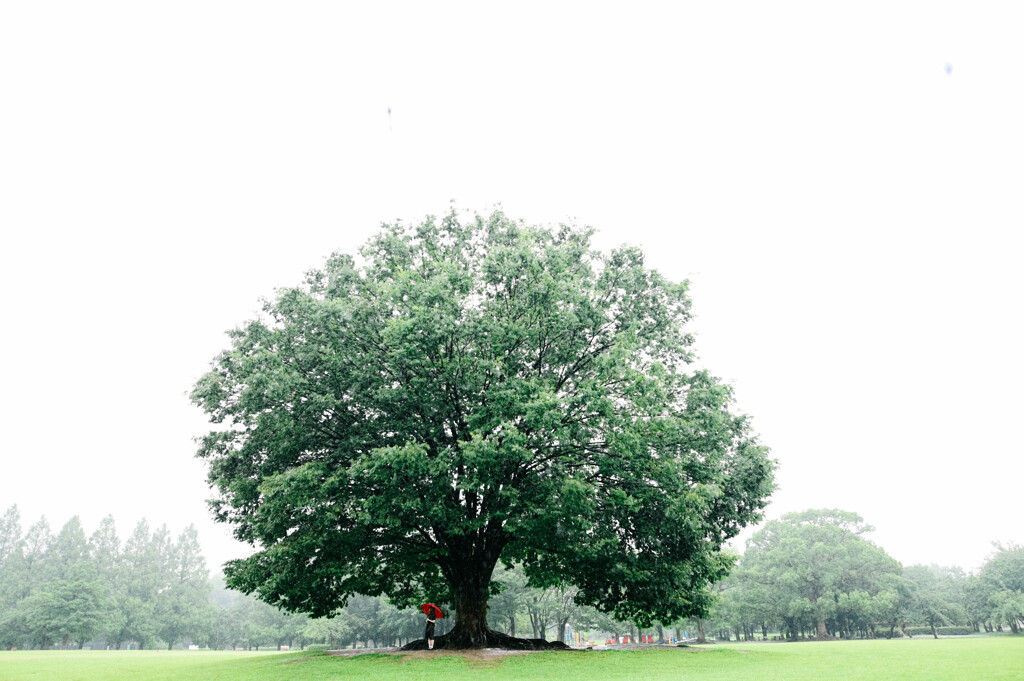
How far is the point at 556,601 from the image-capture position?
55.8 metres

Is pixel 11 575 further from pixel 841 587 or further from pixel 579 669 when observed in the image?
pixel 841 587

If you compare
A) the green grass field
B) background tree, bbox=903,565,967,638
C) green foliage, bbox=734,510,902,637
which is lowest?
background tree, bbox=903,565,967,638

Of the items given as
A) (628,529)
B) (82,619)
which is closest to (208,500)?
(628,529)

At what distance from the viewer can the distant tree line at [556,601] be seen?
59.4 metres

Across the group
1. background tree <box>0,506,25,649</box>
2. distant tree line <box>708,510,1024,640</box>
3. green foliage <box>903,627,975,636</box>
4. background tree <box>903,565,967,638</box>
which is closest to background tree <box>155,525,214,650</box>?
background tree <box>0,506,25,649</box>

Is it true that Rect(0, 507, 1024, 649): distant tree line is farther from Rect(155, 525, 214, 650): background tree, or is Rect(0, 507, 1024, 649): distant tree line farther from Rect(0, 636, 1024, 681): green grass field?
Rect(0, 636, 1024, 681): green grass field

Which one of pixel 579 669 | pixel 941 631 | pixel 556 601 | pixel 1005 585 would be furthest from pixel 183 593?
pixel 1005 585

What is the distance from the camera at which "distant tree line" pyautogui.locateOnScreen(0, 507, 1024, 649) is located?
59375 mm

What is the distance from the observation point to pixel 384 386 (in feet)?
64.6

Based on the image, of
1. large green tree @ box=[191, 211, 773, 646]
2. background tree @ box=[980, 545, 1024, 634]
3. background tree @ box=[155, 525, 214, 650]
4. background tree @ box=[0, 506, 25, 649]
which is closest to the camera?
large green tree @ box=[191, 211, 773, 646]

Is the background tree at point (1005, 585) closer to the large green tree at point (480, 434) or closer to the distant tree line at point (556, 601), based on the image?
the distant tree line at point (556, 601)

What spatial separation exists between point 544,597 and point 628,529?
126 feet

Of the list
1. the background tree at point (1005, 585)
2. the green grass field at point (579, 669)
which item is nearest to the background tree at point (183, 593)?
the green grass field at point (579, 669)

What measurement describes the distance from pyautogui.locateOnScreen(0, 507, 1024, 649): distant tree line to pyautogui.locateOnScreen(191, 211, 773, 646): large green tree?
31453mm
